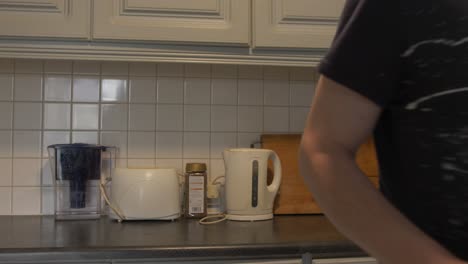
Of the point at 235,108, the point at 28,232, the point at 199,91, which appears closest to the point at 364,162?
the point at 235,108

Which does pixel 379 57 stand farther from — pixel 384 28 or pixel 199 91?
pixel 199 91

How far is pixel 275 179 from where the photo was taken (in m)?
1.59

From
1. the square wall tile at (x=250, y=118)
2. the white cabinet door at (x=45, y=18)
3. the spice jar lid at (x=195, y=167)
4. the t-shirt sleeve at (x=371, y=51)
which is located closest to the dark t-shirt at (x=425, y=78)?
the t-shirt sleeve at (x=371, y=51)

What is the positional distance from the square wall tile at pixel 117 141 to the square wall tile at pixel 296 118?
0.57 m

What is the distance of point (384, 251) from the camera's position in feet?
1.76

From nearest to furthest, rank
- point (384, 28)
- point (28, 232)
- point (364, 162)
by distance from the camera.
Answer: point (384, 28) < point (28, 232) < point (364, 162)

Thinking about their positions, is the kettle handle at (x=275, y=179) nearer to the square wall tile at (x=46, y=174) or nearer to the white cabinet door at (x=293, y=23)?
the white cabinet door at (x=293, y=23)

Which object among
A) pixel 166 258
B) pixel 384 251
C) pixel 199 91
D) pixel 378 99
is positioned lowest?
pixel 166 258

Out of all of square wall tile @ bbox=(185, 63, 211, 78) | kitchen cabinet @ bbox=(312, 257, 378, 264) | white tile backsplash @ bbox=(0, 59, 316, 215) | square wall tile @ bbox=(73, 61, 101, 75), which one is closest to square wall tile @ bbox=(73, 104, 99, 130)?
white tile backsplash @ bbox=(0, 59, 316, 215)

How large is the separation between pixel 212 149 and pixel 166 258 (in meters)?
0.62

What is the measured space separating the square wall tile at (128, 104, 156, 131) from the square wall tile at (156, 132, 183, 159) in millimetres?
45

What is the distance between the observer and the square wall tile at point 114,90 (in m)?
1.69

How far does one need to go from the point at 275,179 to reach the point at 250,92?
0.34 m

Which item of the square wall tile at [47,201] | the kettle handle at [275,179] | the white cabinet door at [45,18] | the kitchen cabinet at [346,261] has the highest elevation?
the white cabinet door at [45,18]
